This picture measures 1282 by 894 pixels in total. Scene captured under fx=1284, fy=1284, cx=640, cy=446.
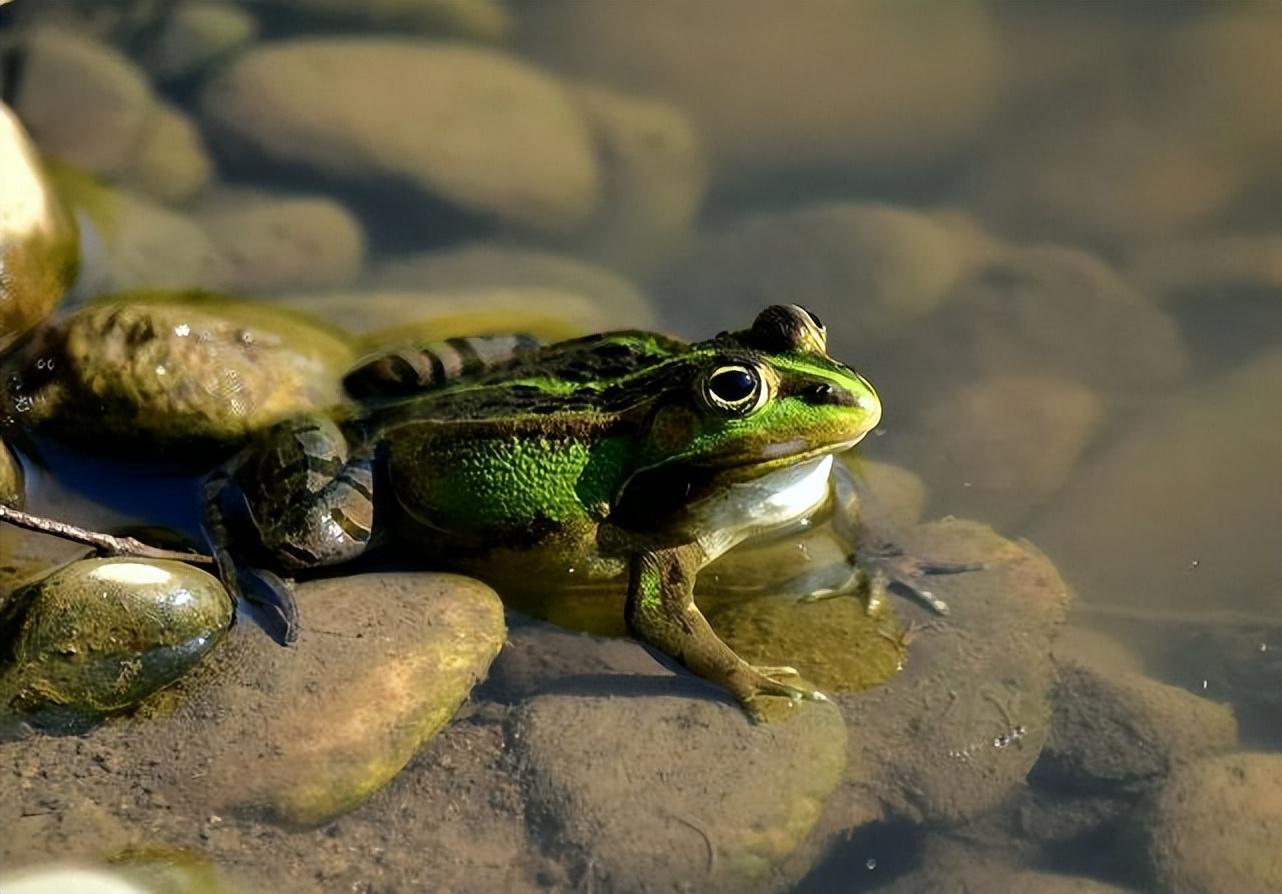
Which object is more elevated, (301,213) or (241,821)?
(301,213)

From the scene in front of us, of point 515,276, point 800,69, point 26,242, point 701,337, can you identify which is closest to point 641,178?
point 515,276

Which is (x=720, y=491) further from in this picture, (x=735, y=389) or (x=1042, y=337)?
(x=1042, y=337)

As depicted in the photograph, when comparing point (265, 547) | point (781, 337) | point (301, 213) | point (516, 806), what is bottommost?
point (516, 806)

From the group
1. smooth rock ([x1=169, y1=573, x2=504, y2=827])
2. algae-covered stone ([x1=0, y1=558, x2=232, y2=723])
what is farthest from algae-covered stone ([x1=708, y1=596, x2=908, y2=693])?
algae-covered stone ([x1=0, y1=558, x2=232, y2=723])

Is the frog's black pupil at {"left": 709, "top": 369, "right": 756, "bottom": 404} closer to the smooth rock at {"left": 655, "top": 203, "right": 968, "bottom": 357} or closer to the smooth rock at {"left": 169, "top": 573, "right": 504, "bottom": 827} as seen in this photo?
the smooth rock at {"left": 169, "top": 573, "right": 504, "bottom": 827}

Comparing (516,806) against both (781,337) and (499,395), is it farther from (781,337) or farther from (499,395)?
(781,337)

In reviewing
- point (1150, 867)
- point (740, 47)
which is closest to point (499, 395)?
point (1150, 867)

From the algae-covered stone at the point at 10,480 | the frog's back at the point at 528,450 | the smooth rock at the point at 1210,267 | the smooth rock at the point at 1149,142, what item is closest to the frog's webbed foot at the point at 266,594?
the frog's back at the point at 528,450
